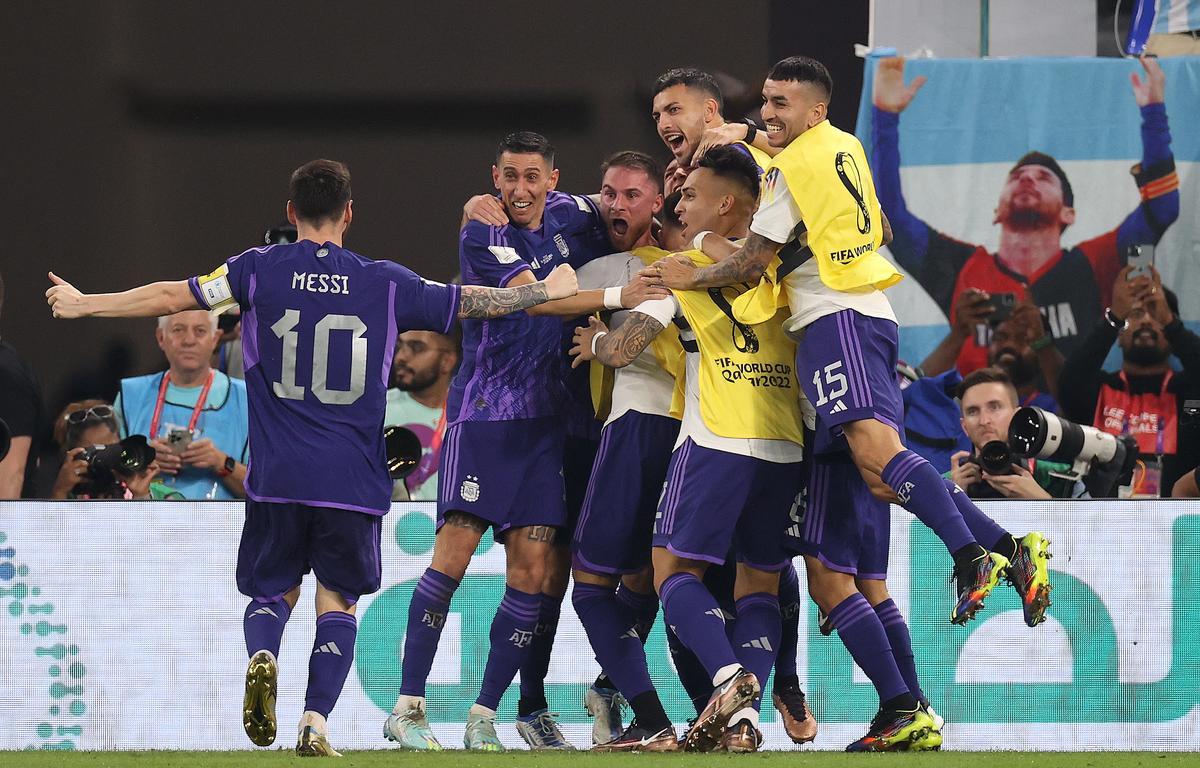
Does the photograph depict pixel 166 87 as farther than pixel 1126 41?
Yes

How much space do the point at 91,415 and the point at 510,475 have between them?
346 cm

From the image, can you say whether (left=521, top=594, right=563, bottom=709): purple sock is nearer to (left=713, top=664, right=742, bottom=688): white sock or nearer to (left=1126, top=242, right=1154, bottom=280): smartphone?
(left=713, top=664, right=742, bottom=688): white sock

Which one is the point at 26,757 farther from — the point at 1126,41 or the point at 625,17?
the point at 1126,41

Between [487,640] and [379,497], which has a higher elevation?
[379,497]

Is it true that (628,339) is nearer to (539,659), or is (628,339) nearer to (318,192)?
(318,192)

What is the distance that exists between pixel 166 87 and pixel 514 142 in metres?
4.46

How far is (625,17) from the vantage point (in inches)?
377

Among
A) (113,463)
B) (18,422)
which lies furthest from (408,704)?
(18,422)

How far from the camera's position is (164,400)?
8391mm

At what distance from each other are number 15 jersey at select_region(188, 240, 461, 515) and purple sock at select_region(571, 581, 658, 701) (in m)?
1.02

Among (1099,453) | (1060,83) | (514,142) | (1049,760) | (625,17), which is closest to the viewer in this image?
(1049,760)

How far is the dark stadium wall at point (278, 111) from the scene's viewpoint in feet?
31.2

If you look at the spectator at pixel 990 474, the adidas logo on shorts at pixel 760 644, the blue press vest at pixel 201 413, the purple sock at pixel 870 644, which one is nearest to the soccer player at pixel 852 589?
the purple sock at pixel 870 644

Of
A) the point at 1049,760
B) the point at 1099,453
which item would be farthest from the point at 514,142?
the point at 1099,453
